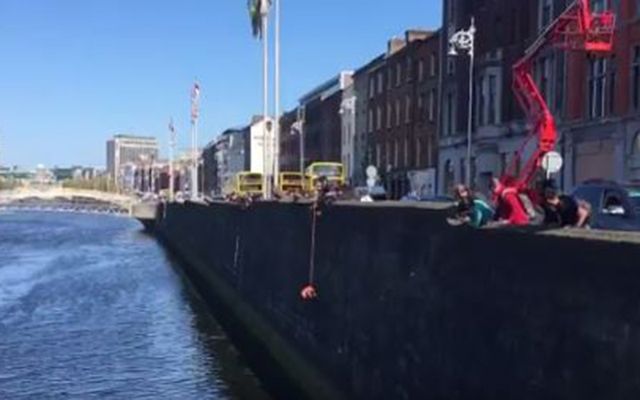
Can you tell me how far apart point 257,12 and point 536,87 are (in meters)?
30.9

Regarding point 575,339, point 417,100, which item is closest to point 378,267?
point 575,339

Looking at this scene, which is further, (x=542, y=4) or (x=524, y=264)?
(x=542, y=4)

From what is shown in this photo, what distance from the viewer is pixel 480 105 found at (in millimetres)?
56500

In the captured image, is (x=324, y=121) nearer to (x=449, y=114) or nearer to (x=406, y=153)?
(x=406, y=153)

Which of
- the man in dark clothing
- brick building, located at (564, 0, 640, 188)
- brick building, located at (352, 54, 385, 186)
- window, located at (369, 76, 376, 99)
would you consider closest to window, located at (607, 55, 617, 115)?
brick building, located at (564, 0, 640, 188)

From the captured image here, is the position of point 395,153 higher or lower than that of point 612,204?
higher

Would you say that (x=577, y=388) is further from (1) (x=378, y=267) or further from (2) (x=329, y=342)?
(2) (x=329, y=342)

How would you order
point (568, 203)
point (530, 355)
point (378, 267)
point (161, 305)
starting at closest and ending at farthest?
point (530, 355) → point (568, 203) → point (378, 267) → point (161, 305)

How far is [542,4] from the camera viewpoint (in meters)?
49.1

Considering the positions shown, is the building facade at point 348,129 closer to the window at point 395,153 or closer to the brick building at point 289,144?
the window at point 395,153

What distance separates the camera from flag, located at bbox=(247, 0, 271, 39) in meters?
51.1

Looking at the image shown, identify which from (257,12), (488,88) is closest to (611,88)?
(488,88)

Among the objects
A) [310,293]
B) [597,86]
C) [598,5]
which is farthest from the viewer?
[597,86]

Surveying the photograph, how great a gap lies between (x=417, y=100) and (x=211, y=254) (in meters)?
33.3
